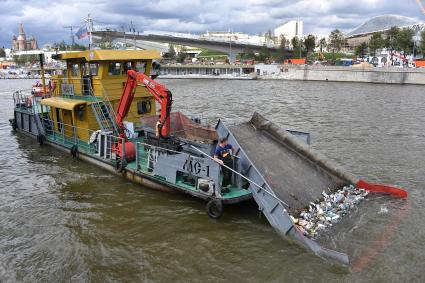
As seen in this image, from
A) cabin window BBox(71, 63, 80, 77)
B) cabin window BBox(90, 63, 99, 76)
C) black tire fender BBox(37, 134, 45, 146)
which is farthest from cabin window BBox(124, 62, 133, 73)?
black tire fender BBox(37, 134, 45, 146)

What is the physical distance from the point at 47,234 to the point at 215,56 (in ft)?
617

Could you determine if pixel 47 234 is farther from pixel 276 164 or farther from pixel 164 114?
pixel 276 164

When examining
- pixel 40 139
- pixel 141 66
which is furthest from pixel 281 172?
pixel 40 139

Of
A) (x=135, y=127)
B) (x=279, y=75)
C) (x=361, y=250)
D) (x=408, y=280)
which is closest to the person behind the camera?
(x=408, y=280)

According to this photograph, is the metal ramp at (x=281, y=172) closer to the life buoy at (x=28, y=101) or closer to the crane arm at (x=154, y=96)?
the crane arm at (x=154, y=96)

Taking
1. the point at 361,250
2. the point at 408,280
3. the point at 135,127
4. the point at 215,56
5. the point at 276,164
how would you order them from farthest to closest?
the point at 215,56, the point at 135,127, the point at 276,164, the point at 361,250, the point at 408,280

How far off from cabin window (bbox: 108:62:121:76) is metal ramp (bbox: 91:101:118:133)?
1500mm

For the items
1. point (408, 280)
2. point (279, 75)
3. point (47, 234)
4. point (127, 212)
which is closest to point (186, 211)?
point (127, 212)

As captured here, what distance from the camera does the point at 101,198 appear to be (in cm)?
1319

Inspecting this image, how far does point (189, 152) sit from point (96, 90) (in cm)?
653

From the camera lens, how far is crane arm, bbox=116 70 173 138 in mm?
12328

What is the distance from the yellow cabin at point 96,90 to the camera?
15820mm

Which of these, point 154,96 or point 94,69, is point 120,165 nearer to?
point 154,96

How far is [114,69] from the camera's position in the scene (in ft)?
54.6
